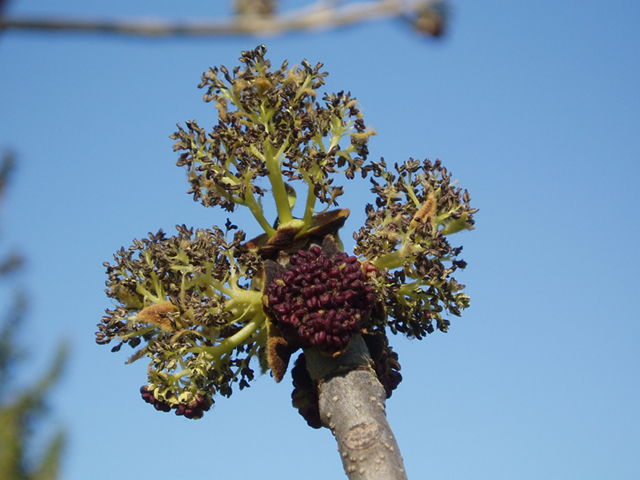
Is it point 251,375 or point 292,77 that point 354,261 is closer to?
point 251,375

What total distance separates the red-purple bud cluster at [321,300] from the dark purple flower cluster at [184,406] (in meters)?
1.09

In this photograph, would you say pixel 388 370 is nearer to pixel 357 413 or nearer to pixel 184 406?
pixel 357 413

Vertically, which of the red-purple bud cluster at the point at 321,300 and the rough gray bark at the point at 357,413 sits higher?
the red-purple bud cluster at the point at 321,300

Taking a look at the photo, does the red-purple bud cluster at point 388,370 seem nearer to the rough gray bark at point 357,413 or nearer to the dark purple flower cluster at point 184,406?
the rough gray bark at point 357,413

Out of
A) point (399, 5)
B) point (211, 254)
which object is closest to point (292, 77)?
point (211, 254)

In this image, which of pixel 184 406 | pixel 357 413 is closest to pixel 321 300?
pixel 357 413

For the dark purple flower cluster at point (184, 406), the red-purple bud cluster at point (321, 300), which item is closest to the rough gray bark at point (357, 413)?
the red-purple bud cluster at point (321, 300)

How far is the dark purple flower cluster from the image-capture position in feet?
19.1

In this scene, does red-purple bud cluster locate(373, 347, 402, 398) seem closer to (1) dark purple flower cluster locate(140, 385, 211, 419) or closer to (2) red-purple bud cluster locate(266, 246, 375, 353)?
(2) red-purple bud cluster locate(266, 246, 375, 353)

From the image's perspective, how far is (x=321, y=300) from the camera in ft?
16.9

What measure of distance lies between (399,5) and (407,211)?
16.0 feet

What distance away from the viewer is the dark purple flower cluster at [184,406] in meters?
5.81

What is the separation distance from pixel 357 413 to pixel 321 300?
890mm

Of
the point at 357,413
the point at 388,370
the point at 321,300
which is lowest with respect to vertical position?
the point at 357,413
